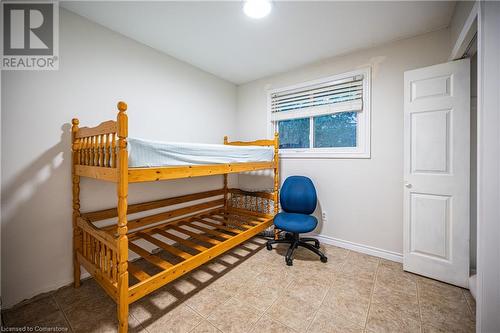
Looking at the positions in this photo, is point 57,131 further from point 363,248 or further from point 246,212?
point 363,248

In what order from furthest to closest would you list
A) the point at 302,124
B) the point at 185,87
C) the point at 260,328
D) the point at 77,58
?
1. the point at 302,124
2. the point at 185,87
3. the point at 77,58
4. the point at 260,328

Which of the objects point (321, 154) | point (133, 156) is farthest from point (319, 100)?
point (133, 156)

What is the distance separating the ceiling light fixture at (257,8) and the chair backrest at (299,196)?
1825 mm

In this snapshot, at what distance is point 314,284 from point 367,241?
3.35 ft

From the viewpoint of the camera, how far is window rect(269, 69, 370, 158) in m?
2.43

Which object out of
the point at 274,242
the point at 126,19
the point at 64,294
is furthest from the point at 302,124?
the point at 64,294

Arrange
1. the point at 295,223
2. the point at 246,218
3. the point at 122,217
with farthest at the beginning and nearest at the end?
1. the point at 246,218
2. the point at 295,223
3. the point at 122,217

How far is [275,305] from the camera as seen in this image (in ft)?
5.21

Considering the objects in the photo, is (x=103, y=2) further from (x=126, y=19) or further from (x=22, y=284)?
(x=22, y=284)

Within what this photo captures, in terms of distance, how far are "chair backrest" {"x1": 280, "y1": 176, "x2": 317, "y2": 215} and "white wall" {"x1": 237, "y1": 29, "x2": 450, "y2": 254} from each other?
9.8 inches

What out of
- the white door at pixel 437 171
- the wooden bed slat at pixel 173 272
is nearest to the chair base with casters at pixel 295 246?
the wooden bed slat at pixel 173 272

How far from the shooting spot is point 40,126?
1646mm

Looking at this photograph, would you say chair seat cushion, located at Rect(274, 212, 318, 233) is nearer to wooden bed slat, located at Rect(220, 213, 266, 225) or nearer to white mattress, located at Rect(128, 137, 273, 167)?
wooden bed slat, located at Rect(220, 213, 266, 225)

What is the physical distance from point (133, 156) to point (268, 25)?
1724 mm
